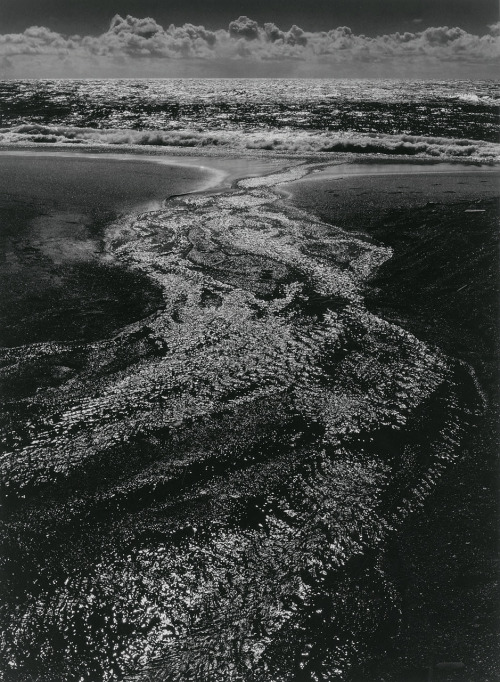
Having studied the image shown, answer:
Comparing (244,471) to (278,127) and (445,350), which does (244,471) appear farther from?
(278,127)

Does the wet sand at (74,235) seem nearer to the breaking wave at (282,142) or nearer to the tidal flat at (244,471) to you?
the tidal flat at (244,471)

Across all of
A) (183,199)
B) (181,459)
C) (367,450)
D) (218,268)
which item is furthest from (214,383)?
(183,199)

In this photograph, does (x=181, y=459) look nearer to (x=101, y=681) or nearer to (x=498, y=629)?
(x=101, y=681)

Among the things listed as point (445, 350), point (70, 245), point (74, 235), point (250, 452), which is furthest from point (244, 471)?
point (74, 235)

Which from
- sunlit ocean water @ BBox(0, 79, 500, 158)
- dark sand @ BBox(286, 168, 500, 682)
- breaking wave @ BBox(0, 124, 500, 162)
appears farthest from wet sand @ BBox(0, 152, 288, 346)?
sunlit ocean water @ BBox(0, 79, 500, 158)

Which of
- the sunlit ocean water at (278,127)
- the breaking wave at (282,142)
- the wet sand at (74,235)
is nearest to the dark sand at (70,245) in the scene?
the wet sand at (74,235)

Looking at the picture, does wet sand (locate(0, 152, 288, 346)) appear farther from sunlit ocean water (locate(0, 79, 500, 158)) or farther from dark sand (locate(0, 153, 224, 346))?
sunlit ocean water (locate(0, 79, 500, 158))
